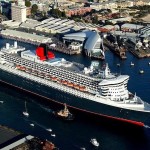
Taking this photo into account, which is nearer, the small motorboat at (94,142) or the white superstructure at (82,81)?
the small motorboat at (94,142)

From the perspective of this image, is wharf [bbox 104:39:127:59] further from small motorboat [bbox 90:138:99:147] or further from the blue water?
small motorboat [bbox 90:138:99:147]

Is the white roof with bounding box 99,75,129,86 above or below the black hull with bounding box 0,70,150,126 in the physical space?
above

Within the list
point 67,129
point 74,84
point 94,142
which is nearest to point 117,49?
point 74,84

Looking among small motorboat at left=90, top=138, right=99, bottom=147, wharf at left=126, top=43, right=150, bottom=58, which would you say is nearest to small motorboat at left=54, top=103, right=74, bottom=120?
small motorboat at left=90, top=138, right=99, bottom=147

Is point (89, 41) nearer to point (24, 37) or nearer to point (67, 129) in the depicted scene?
point (24, 37)

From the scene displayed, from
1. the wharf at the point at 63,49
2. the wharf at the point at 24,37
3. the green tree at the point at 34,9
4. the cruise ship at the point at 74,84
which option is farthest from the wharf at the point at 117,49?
the green tree at the point at 34,9

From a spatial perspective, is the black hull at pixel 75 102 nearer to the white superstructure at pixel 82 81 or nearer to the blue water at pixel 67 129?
the white superstructure at pixel 82 81

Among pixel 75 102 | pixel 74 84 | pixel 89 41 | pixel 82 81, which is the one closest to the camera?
pixel 82 81
